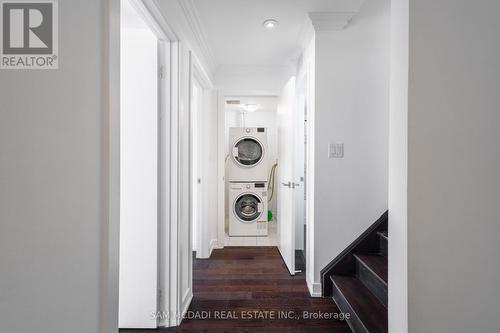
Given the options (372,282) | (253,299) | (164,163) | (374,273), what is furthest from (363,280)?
(164,163)

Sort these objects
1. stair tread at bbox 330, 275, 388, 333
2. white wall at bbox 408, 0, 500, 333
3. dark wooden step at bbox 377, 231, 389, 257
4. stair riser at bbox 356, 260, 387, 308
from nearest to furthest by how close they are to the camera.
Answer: white wall at bbox 408, 0, 500, 333
stair tread at bbox 330, 275, 388, 333
stair riser at bbox 356, 260, 387, 308
dark wooden step at bbox 377, 231, 389, 257

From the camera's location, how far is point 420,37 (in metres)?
1.06

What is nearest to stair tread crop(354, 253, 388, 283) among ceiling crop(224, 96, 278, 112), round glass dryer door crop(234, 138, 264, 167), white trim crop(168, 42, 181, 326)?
white trim crop(168, 42, 181, 326)

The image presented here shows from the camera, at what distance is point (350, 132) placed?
246 centimetres

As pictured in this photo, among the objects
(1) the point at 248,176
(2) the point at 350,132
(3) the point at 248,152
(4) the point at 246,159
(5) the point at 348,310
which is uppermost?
(2) the point at 350,132

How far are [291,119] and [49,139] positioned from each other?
8.18 ft

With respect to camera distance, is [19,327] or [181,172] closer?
[19,327]

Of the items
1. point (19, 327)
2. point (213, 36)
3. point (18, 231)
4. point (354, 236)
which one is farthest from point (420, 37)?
point (213, 36)

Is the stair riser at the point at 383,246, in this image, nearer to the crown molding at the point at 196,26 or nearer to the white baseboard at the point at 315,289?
the white baseboard at the point at 315,289

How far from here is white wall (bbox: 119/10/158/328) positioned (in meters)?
1.89

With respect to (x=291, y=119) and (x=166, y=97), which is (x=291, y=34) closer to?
(x=291, y=119)

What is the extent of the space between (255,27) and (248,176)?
96.1 inches

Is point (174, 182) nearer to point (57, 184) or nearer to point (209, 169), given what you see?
point (57, 184)

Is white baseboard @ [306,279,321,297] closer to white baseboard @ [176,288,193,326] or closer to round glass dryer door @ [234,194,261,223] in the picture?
white baseboard @ [176,288,193,326]
